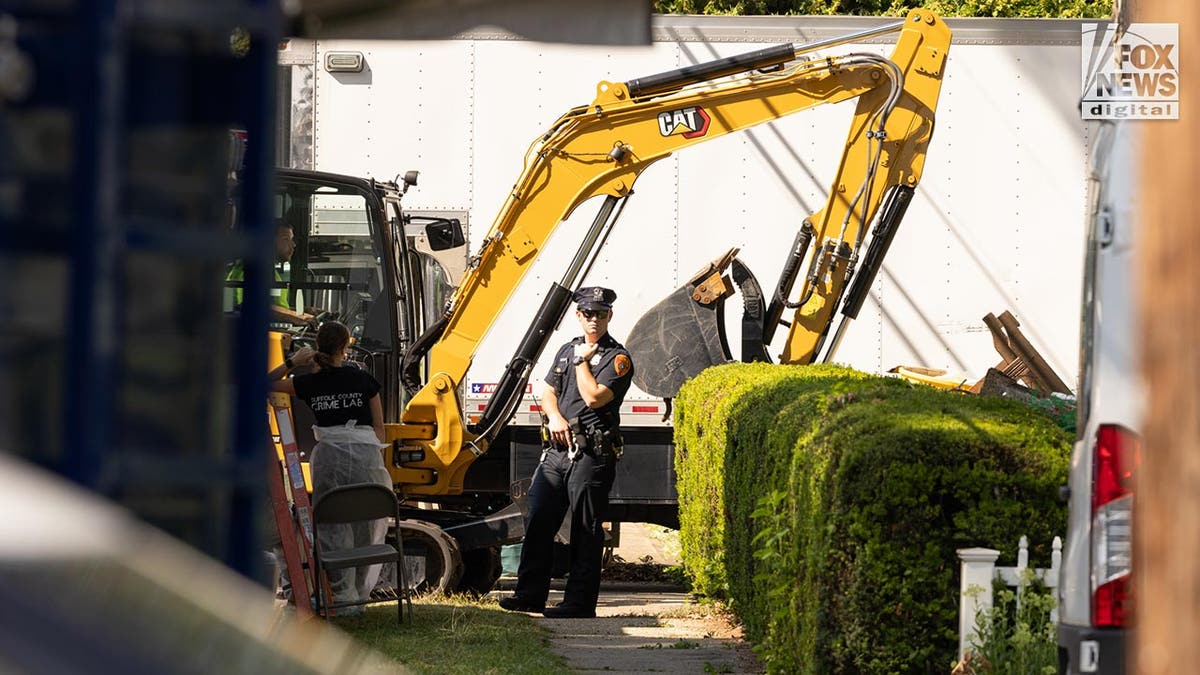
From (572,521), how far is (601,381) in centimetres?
92

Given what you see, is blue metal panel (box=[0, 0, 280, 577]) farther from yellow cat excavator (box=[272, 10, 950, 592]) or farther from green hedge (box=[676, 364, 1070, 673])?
yellow cat excavator (box=[272, 10, 950, 592])

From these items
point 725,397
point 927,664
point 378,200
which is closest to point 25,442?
point 927,664

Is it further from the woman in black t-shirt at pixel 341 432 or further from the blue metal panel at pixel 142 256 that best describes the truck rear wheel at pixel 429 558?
the blue metal panel at pixel 142 256

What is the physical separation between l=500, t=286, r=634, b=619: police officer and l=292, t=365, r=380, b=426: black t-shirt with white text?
141 cm

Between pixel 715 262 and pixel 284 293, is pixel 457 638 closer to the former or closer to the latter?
pixel 284 293

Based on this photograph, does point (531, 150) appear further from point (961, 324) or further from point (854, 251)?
point (961, 324)

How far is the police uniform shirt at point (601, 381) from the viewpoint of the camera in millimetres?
10398

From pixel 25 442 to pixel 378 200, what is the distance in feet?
28.1

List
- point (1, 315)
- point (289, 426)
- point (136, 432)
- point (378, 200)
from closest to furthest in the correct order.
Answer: point (1, 315) → point (136, 432) → point (289, 426) → point (378, 200)

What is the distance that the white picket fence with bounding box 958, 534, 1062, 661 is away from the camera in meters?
5.62

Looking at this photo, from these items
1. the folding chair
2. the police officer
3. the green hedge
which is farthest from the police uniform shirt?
the green hedge

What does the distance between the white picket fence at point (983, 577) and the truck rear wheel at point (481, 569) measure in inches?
241

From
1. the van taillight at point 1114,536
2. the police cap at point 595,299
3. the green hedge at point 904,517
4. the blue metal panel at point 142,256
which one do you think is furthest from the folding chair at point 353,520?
the blue metal panel at point 142,256

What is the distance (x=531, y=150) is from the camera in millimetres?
11609
